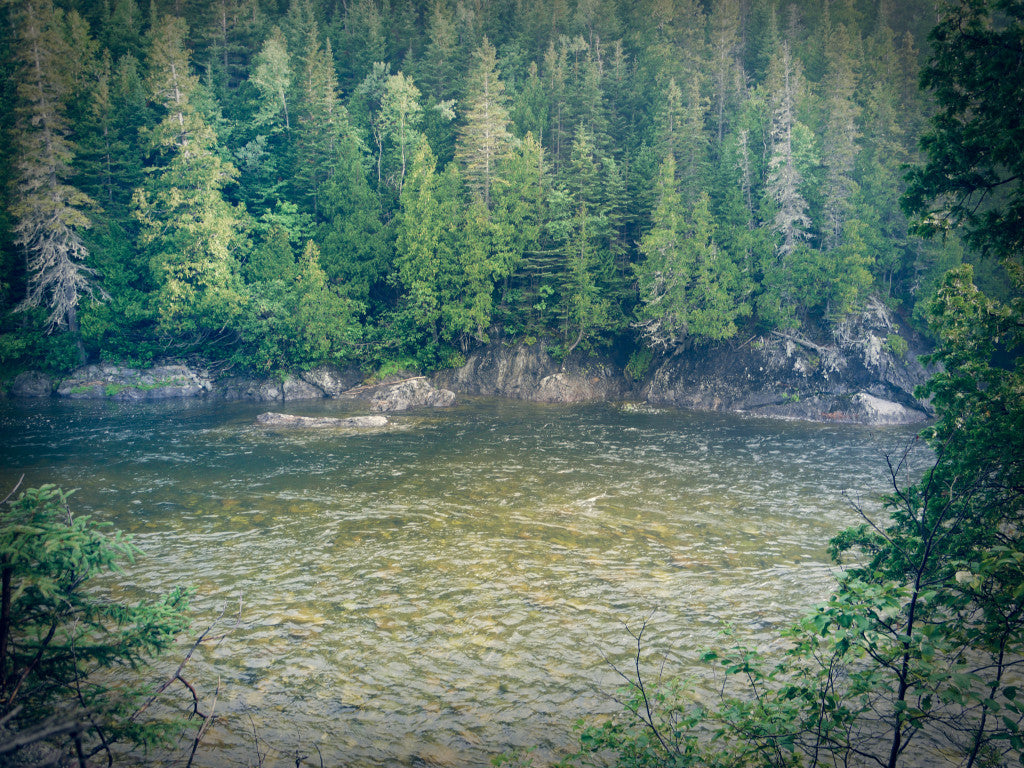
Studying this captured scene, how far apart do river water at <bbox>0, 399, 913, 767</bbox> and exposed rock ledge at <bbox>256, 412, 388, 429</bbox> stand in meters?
1.63

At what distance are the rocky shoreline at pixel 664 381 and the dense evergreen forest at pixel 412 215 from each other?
1.45m

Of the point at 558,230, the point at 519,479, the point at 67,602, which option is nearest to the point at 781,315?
the point at 558,230

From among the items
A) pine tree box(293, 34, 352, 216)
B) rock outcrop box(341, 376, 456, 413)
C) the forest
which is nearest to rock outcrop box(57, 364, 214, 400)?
the forest

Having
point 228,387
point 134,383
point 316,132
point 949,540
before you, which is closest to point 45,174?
Answer: point 134,383

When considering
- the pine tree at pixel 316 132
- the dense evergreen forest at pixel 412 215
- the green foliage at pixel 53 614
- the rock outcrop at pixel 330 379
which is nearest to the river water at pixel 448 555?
the green foliage at pixel 53 614

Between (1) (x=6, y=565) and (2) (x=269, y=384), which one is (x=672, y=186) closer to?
(2) (x=269, y=384)

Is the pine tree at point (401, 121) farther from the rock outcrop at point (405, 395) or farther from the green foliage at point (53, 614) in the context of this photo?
the green foliage at point (53, 614)

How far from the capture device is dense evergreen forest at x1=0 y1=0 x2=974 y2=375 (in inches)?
1577

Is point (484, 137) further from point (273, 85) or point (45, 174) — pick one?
point (45, 174)

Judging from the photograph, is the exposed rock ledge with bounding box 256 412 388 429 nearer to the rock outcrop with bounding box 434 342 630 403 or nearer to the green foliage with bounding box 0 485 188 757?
the rock outcrop with bounding box 434 342 630 403

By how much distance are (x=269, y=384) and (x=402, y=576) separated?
3083 cm

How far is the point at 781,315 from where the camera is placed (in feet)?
129

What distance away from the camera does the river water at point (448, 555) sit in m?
9.98

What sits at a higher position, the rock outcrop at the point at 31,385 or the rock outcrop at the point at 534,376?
the rock outcrop at the point at 534,376
